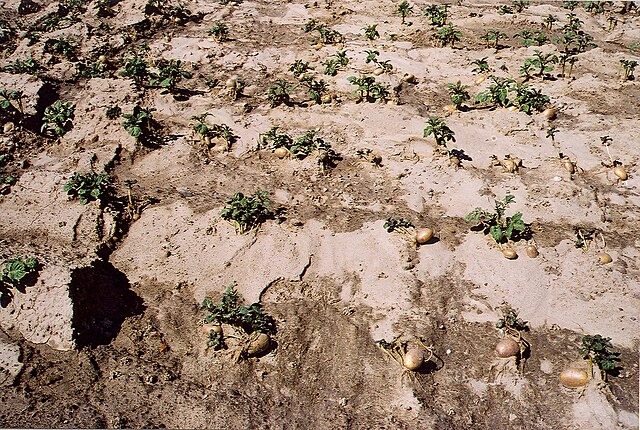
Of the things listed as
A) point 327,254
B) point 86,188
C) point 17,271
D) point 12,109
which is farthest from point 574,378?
point 12,109

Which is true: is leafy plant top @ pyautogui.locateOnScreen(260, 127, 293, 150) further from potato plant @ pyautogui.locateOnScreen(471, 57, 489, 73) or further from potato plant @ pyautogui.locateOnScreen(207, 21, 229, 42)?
potato plant @ pyautogui.locateOnScreen(207, 21, 229, 42)

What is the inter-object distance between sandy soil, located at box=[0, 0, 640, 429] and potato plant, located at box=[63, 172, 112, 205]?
0.10 m

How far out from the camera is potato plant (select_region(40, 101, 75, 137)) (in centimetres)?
738

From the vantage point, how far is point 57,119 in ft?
24.1

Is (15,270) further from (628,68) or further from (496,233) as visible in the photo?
(628,68)

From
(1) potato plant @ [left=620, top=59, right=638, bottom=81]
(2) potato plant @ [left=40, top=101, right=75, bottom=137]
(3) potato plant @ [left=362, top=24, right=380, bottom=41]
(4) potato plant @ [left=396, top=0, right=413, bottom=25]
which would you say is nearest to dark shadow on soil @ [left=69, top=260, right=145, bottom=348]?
(2) potato plant @ [left=40, top=101, right=75, bottom=137]

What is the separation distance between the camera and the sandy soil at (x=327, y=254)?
4.03 metres

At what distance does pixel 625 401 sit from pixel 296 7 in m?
9.90

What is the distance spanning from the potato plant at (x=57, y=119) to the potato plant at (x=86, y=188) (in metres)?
1.90

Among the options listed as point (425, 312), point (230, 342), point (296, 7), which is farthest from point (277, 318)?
point (296, 7)

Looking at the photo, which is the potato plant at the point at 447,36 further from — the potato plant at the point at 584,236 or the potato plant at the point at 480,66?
the potato plant at the point at 584,236

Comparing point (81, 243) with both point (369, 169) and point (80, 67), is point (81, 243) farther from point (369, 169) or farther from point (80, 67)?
point (80, 67)

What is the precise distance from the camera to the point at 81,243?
5.37 metres

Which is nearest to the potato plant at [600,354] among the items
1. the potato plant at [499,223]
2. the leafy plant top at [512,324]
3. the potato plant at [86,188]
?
the leafy plant top at [512,324]
